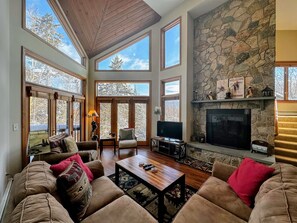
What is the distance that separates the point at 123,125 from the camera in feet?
18.5

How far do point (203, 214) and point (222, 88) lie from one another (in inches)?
140

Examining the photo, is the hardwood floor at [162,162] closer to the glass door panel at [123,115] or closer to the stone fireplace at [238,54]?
the glass door panel at [123,115]

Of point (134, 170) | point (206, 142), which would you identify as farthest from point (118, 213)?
point (206, 142)

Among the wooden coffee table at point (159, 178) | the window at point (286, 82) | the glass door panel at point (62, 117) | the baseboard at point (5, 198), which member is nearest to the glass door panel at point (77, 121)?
the glass door panel at point (62, 117)

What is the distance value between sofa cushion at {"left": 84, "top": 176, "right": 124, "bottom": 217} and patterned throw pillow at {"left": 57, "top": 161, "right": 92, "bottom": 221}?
81 millimetres

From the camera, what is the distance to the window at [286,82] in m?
4.89

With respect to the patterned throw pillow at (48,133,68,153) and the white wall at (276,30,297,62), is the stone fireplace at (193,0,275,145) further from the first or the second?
the patterned throw pillow at (48,133,68,153)

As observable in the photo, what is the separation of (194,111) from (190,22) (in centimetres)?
283

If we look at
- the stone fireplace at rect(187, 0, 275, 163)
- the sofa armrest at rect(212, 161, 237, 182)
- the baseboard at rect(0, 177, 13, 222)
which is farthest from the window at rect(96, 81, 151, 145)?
the sofa armrest at rect(212, 161, 237, 182)

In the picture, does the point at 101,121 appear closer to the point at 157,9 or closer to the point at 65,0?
the point at 65,0

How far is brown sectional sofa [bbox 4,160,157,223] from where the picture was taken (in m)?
0.90

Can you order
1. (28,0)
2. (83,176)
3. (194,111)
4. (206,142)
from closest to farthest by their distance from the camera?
(83,176), (28,0), (206,142), (194,111)

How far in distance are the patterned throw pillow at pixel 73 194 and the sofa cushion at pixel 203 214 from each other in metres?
0.88

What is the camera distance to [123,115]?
565 cm
